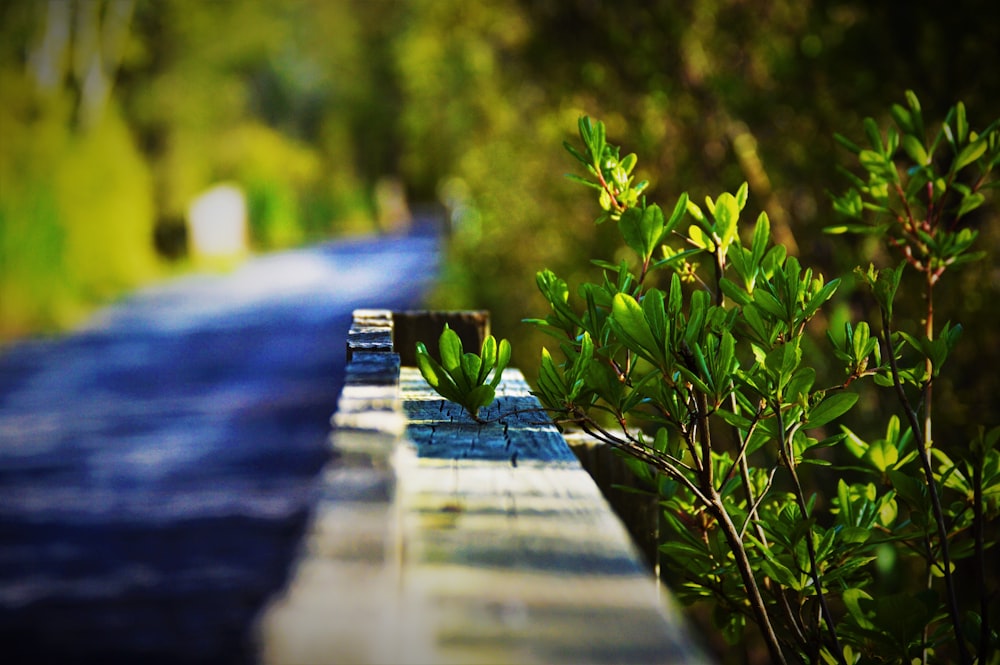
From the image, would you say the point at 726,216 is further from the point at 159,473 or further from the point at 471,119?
the point at 471,119

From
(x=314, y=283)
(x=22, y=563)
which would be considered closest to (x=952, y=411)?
(x=22, y=563)

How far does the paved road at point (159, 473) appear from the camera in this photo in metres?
5.10

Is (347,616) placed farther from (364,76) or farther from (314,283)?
(364,76)

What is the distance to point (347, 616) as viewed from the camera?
75 centimetres

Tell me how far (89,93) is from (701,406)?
21.1m

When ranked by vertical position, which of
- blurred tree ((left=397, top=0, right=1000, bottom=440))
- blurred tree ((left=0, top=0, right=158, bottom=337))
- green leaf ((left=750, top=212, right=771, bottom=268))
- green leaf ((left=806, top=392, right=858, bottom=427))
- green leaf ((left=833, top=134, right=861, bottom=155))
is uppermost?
blurred tree ((left=0, top=0, right=158, bottom=337))

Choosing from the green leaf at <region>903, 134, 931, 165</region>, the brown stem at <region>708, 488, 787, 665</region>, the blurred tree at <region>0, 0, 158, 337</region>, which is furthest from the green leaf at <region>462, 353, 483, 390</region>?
the blurred tree at <region>0, 0, 158, 337</region>

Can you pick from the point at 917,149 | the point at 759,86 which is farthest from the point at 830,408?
the point at 759,86

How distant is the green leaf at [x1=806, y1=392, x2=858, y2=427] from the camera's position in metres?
1.51

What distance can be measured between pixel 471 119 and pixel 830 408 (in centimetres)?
1656

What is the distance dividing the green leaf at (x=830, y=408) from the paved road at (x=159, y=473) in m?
0.80

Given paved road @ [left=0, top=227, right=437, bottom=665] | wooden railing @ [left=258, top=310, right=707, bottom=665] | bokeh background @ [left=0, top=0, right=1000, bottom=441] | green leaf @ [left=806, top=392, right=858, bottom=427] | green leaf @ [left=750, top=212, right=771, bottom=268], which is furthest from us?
paved road @ [left=0, top=227, right=437, bottom=665]

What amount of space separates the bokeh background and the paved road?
1875 millimetres

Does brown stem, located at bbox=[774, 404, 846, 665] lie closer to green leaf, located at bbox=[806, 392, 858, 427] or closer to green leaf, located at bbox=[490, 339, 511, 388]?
green leaf, located at bbox=[806, 392, 858, 427]
